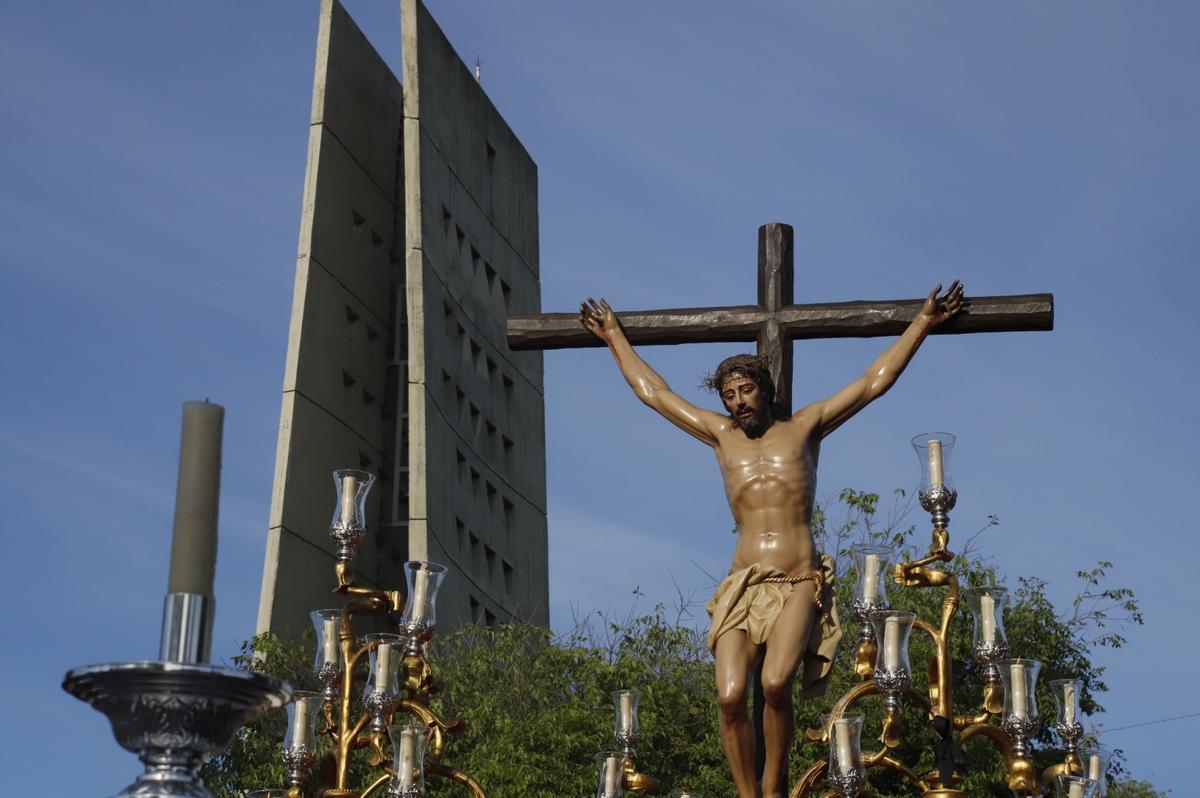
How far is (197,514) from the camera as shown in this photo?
4.35 m

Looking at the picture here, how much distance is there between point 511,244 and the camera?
141ft

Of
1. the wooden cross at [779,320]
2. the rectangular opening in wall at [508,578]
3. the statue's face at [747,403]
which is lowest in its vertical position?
the statue's face at [747,403]

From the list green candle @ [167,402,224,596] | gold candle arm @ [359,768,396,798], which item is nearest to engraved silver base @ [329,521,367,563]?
gold candle arm @ [359,768,396,798]

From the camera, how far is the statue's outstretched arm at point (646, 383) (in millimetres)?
10992

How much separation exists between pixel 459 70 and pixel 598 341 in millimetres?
29417

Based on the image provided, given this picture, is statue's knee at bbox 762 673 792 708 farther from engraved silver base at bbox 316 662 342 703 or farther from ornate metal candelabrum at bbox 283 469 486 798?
engraved silver base at bbox 316 662 342 703

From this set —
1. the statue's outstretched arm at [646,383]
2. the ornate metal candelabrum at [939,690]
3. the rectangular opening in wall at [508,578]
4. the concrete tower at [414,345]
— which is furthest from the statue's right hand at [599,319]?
the rectangular opening in wall at [508,578]

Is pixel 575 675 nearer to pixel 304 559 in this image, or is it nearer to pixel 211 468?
pixel 304 559

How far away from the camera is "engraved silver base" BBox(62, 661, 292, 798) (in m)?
4.45

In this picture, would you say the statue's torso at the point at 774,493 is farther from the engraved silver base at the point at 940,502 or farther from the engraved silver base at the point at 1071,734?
the engraved silver base at the point at 1071,734

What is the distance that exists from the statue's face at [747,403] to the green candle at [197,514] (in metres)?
Result: 6.35

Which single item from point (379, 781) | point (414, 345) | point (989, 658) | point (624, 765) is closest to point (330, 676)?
point (379, 781)

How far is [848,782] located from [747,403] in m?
2.21

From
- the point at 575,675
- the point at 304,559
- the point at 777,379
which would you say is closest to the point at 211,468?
the point at 777,379
